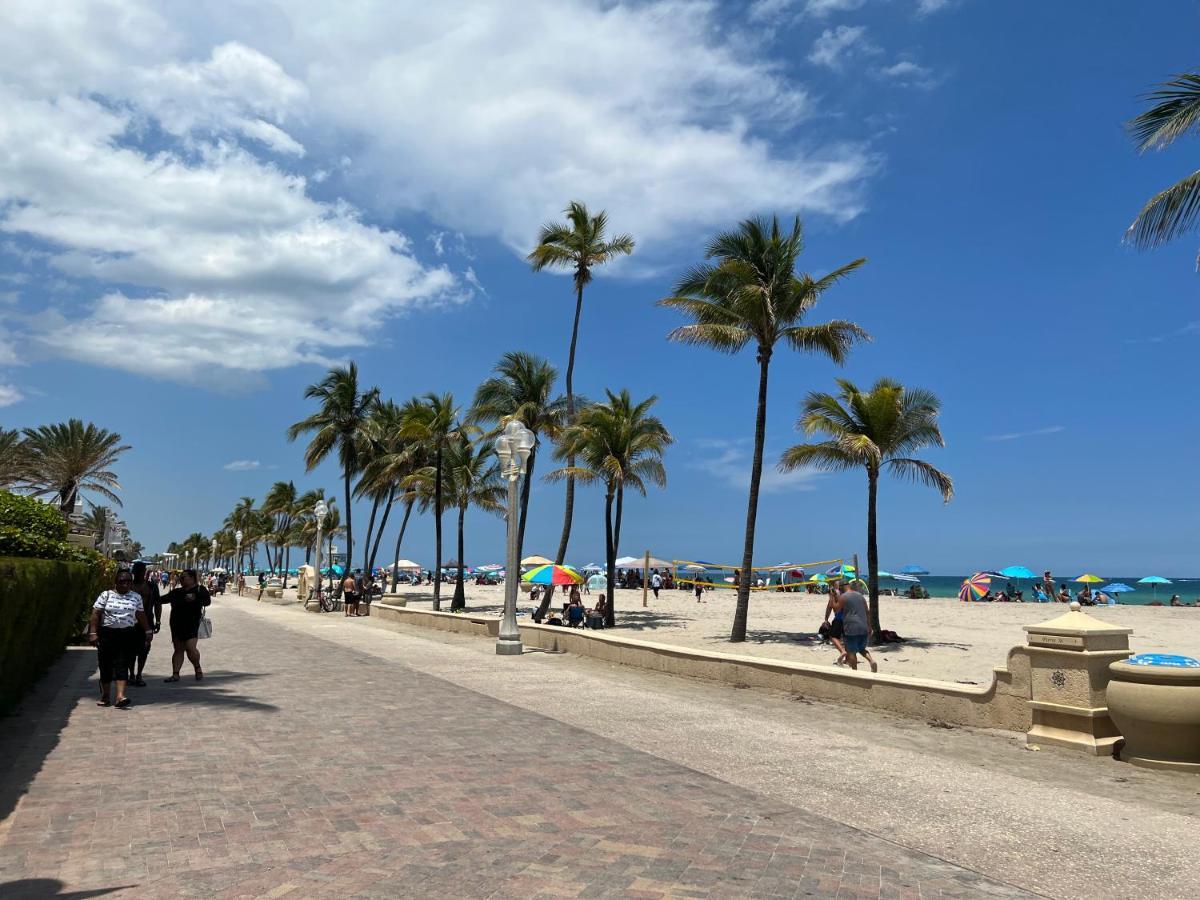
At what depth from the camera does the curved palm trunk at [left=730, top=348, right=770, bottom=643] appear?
74.8 ft

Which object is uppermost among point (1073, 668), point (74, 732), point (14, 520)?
point (14, 520)

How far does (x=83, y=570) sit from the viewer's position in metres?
15.5

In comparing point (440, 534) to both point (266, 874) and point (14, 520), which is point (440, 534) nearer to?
point (14, 520)

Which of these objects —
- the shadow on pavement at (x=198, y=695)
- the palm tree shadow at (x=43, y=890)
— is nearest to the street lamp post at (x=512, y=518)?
the shadow on pavement at (x=198, y=695)

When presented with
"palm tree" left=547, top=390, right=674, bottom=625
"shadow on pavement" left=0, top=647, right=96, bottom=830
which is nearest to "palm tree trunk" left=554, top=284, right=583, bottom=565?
"palm tree" left=547, top=390, right=674, bottom=625

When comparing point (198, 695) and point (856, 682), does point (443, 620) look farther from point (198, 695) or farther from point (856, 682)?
point (856, 682)

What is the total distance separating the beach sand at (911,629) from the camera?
19.0 m

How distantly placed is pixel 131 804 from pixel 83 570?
39.2 feet

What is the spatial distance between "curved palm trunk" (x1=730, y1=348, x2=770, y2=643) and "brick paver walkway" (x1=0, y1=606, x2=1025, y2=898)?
1479 centimetres

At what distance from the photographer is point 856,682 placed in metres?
10.2

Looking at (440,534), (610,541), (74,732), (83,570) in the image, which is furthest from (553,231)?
(74,732)

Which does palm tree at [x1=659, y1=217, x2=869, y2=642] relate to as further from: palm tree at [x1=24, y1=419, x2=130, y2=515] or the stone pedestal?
palm tree at [x1=24, y1=419, x2=130, y2=515]

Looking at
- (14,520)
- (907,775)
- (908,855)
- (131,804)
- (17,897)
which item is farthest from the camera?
(14,520)

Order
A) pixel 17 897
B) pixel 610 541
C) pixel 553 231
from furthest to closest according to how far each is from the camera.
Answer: pixel 553 231, pixel 610 541, pixel 17 897
